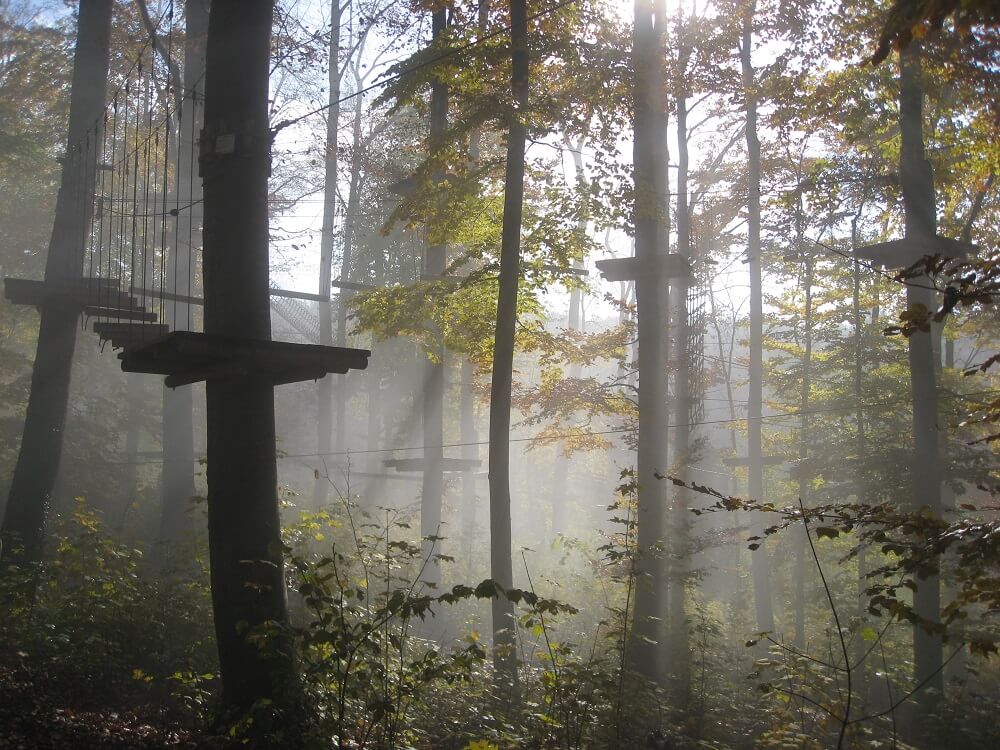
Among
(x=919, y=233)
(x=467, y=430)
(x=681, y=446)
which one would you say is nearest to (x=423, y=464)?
(x=681, y=446)

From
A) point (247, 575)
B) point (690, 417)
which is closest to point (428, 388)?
point (690, 417)

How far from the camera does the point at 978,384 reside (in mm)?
20828

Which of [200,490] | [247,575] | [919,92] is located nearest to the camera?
[247,575]

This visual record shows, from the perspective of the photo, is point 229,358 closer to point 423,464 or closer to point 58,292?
point 58,292

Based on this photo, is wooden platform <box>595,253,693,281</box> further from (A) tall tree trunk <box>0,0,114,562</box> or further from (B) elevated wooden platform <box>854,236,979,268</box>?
(A) tall tree trunk <box>0,0,114,562</box>

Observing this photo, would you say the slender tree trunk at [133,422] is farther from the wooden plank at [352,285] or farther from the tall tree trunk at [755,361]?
the tall tree trunk at [755,361]

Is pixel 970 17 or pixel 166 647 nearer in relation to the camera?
pixel 970 17

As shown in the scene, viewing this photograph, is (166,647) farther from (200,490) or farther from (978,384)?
(978,384)

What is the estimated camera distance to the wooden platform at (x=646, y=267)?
40.4ft

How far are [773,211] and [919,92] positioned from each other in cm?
846

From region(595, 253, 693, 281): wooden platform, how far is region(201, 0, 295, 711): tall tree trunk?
664 centimetres

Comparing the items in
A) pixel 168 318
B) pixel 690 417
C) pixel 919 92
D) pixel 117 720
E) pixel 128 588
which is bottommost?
pixel 117 720

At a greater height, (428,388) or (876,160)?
(876,160)

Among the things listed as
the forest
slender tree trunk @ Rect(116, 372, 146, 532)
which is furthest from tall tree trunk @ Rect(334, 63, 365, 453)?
slender tree trunk @ Rect(116, 372, 146, 532)
